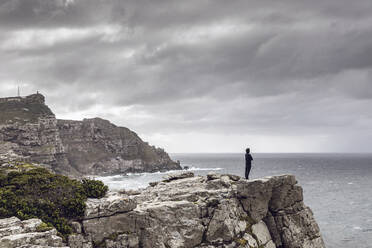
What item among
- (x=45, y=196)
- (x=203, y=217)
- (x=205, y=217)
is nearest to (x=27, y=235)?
(x=45, y=196)

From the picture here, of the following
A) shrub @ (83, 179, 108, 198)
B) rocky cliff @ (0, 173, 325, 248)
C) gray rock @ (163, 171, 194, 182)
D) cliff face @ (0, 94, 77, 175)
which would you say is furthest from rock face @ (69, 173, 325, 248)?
cliff face @ (0, 94, 77, 175)

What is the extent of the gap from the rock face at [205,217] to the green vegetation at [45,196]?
1043 mm

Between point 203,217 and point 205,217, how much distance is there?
16 cm

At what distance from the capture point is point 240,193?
82.4 feet

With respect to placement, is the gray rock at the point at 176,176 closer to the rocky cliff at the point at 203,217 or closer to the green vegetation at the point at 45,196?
the rocky cliff at the point at 203,217

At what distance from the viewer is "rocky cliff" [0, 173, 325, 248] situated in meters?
20.5

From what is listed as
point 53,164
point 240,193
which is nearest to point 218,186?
point 240,193

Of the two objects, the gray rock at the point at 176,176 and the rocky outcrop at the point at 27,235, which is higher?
the gray rock at the point at 176,176

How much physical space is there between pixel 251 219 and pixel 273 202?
260 cm

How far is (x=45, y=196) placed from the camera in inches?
834

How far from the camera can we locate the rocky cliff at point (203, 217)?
2048 cm

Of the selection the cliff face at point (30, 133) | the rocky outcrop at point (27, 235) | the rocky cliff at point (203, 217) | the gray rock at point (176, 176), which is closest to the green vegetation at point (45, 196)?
the rocky cliff at point (203, 217)

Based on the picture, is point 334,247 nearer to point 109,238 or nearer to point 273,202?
point 273,202

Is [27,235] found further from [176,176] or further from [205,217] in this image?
[176,176]
